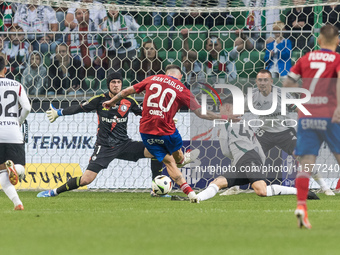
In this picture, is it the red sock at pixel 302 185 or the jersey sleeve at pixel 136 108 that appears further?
the jersey sleeve at pixel 136 108

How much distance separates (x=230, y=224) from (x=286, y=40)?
6.68 metres

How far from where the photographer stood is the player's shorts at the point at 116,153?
9.26m

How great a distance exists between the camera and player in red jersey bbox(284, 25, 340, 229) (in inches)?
198

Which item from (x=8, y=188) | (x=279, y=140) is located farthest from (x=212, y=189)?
(x=8, y=188)

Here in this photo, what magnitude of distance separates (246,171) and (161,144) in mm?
1158

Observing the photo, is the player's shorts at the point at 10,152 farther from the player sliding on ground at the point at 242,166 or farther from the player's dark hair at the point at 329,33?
the player's dark hair at the point at 329,33

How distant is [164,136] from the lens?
7.91 meters

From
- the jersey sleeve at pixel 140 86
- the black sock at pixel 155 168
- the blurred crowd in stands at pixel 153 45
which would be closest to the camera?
the jersey sleeve at pixel 140 86

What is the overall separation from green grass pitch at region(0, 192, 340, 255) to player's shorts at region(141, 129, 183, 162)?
2.30 feet

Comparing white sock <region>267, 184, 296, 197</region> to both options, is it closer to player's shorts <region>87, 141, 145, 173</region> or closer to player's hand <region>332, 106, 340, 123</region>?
player's shorts <region>87, 141, 145, 173</region>

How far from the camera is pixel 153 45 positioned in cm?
1162

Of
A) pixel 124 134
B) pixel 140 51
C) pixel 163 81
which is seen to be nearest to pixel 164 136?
pixel 163 81

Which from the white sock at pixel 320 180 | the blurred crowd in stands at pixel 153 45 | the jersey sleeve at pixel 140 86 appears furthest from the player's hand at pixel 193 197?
the blurred crowd in stands at pixel 153 45

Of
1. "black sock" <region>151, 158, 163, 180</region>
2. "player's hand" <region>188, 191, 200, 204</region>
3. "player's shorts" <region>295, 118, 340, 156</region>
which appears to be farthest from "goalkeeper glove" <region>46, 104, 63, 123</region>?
"player's shorts" <region>295, 118, 340, 156</region>
